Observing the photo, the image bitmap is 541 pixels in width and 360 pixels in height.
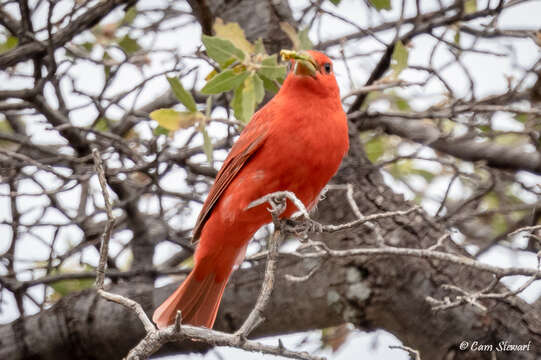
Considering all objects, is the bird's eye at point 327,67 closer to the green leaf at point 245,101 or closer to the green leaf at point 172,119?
the green leaf at point 245,101

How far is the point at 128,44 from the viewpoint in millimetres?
4852

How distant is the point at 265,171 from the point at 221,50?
657 millimetres

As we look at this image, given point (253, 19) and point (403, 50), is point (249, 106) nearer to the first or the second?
point (403, 50)

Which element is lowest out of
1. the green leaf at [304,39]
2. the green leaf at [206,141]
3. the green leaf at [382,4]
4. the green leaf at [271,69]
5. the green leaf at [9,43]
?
the green leaf at [206,141]

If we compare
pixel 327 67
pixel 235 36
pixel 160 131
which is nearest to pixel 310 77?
pixel 327 67

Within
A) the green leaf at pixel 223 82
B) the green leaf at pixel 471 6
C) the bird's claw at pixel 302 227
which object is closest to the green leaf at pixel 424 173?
the green leaf at pixel 471 6

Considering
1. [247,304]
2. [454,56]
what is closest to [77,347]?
[247,304]

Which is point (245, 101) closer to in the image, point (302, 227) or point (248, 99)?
point (248, 99)

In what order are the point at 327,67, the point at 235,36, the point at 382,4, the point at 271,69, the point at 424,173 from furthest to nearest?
the point at 424,173 → the point at 382,4 → the point at 327,67 → the point at 235,36 → the point at 271,69

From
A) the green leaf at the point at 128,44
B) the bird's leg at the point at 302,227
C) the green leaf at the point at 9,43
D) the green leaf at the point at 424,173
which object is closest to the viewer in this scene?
the bird's leg at the point at 302,227

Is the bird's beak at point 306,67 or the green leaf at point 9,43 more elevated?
the green leaf at point 9,43

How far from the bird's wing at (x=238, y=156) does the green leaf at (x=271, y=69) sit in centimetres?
24

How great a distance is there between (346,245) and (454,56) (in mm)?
1378

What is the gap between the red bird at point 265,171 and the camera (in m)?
3.43
